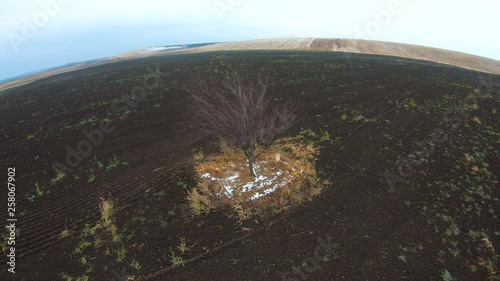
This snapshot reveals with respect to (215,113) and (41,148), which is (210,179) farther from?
(41,148)

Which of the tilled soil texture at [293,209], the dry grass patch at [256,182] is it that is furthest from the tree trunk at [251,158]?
the tilled soil texture at [293,209]

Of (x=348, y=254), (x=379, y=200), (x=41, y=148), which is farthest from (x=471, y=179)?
(x=41, y=148)

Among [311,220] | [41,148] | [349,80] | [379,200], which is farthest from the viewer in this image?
[349,80]

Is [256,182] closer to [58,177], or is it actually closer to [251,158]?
[251,158]

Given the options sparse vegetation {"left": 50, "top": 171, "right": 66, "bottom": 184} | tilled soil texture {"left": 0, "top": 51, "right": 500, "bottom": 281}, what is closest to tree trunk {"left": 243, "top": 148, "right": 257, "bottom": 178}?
tilled soil texture {"left": 0, "top": 51, "right": 500, "bottom": 281}

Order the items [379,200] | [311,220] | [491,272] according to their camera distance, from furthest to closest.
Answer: [379,200] < [311,220] < [491,272]

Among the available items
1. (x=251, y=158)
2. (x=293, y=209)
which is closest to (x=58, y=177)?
(x=251, y=158)
